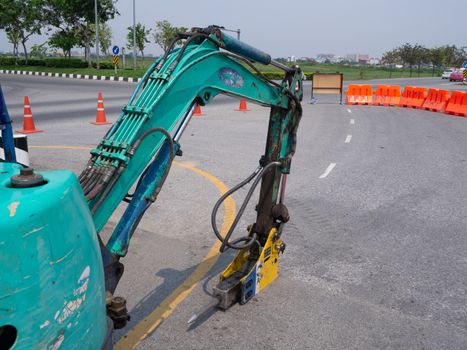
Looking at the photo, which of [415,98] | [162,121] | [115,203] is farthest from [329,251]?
[415,98]

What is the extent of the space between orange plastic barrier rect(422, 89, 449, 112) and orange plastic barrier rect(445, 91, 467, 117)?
1.22 feet

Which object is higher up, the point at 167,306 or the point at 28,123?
the point at 28,123

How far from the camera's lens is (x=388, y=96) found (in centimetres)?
2289

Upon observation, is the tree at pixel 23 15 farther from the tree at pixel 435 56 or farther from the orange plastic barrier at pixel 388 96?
the tree at pixel 435 56

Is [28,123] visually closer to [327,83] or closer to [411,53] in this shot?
[327,83]

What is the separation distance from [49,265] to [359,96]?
76.2ft

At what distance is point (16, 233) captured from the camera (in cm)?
154

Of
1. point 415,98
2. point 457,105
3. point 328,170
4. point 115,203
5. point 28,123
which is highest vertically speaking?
point 115,203

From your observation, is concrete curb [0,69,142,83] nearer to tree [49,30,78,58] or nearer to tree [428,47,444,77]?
tree [49,30,78,58]

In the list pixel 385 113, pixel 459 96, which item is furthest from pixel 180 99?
pixel 459 96

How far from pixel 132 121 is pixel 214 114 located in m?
14.9

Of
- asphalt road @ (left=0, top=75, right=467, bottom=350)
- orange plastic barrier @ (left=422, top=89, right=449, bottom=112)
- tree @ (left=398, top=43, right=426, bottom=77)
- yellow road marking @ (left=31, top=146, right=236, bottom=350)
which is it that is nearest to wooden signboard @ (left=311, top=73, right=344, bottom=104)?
orange plastic barrier @ (left=422, top=89, right=449, bottom=112)

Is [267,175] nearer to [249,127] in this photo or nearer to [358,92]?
[249,127]

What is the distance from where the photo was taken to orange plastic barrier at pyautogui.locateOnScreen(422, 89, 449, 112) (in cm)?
2023
